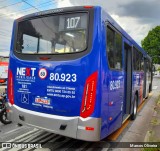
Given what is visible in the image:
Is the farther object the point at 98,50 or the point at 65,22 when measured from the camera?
the point at 65,22

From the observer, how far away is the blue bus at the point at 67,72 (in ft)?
14.1

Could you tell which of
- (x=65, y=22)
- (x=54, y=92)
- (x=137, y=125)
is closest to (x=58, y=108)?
(x=54, y=92)

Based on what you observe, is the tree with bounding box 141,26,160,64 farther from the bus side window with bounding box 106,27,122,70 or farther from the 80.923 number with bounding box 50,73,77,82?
the 80.923 number with bounding box 50,73,77,82

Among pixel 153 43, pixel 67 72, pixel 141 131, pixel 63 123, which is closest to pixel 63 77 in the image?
pixel 67 72

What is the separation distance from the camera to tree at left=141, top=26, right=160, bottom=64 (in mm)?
55656

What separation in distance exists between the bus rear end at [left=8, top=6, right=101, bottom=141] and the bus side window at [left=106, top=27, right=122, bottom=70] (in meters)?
0.55

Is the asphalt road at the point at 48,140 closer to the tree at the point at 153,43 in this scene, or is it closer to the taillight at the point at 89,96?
the taillight at the point at 89,96

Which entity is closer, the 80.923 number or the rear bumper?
the rear bumper

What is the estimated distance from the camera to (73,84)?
4379 mm

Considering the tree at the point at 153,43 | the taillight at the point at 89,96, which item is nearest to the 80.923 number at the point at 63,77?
the taillight at the point at 89,96

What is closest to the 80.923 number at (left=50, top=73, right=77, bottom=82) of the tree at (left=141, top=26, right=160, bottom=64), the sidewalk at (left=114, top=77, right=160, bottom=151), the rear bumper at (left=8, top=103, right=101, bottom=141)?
the rear bumper at (left=8, top=103, right=101, bottom=141)

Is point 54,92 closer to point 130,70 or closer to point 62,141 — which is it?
point 62,141

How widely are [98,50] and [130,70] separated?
134 inches

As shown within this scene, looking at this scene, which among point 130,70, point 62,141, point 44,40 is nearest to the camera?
point 44,40
